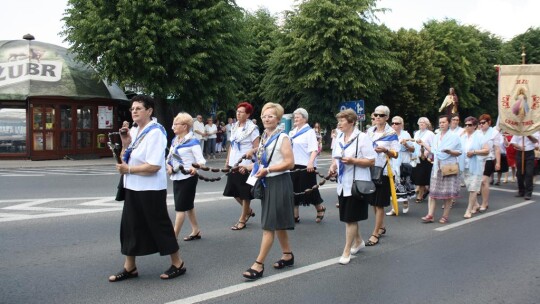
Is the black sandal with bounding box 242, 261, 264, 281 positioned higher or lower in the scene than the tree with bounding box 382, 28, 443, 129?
lower

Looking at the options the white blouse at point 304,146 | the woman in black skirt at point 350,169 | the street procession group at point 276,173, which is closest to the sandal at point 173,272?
the street procession group at point 276,173

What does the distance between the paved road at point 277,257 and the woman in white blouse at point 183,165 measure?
530mm

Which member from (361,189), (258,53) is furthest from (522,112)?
(258,53)

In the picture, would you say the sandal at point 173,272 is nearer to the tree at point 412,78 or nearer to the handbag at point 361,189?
the handbag at point 361,189

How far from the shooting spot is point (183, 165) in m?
6.89

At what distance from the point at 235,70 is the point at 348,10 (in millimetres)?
11378

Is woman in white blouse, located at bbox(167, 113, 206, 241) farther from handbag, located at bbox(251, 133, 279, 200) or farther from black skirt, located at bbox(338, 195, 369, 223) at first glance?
black skirt, located at bbox(338, 195, 369, 223)

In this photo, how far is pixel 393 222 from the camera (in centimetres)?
880

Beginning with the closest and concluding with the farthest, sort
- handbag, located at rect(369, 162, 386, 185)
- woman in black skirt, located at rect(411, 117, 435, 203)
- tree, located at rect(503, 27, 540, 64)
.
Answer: handbag, located at rect(369, 162, 386, 185) → woman in black skirt, located at rect(411, 117, 435, 203) → tree, located at rect(503, 27, 540, 64)

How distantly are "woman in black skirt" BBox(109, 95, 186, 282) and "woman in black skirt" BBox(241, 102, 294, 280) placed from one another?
3.14 feet

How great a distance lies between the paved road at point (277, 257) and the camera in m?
4.89

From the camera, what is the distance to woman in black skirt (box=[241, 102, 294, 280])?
537 cm

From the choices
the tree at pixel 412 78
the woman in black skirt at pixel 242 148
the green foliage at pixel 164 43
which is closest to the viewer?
the woman in black skirt at pixel 242 148

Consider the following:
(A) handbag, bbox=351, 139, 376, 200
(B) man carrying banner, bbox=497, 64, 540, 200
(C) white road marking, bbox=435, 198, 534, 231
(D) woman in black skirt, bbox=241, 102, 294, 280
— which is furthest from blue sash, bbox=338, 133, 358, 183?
(B) man carrying banner, bbox=497, 64, 540, 200
